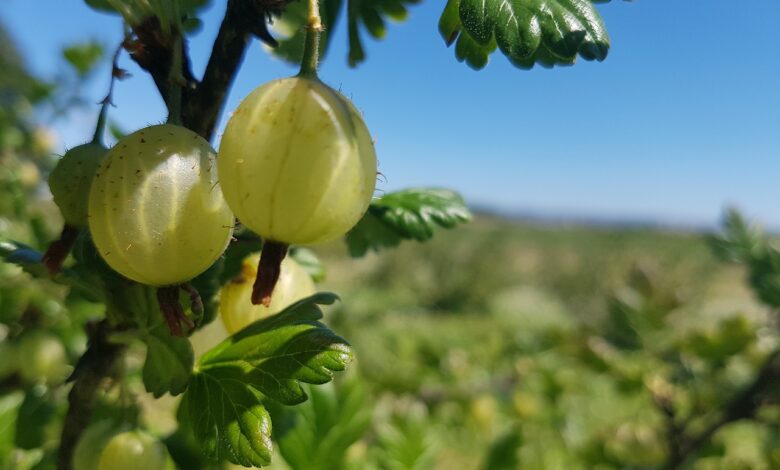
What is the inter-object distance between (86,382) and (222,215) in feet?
0.66

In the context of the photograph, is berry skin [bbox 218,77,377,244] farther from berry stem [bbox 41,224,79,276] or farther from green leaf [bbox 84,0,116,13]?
green leaf [bbox 84,0,116,13]

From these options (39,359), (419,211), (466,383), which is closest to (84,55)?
(39,359)

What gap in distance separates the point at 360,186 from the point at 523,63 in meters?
0.20

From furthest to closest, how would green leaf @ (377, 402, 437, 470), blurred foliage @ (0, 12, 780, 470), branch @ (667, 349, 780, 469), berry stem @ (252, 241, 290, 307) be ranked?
branch @ (667, 349, 780, 469) → green leaf @ (377, 402, 437, 470) → blurred foliage @ (0, 12, 780, 470) → berry stem @ (252, 241, 290, 307)

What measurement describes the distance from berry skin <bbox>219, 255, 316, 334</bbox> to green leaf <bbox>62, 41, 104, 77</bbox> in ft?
4.61

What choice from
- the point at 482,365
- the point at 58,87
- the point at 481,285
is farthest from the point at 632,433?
the point at 481,285

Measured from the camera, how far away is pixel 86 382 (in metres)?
0.46

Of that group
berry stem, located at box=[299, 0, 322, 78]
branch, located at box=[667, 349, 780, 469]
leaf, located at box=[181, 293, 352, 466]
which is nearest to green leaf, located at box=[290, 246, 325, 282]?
leaf, located at box=[181, 293, 352, 466]

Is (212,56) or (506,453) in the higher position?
(212,56)

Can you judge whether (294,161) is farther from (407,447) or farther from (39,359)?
(407,447)

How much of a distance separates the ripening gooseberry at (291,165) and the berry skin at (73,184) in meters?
0.13

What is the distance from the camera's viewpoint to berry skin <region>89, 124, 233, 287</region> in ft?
1.14

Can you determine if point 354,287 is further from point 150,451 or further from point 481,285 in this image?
point 150,451

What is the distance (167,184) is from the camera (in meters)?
0.35
